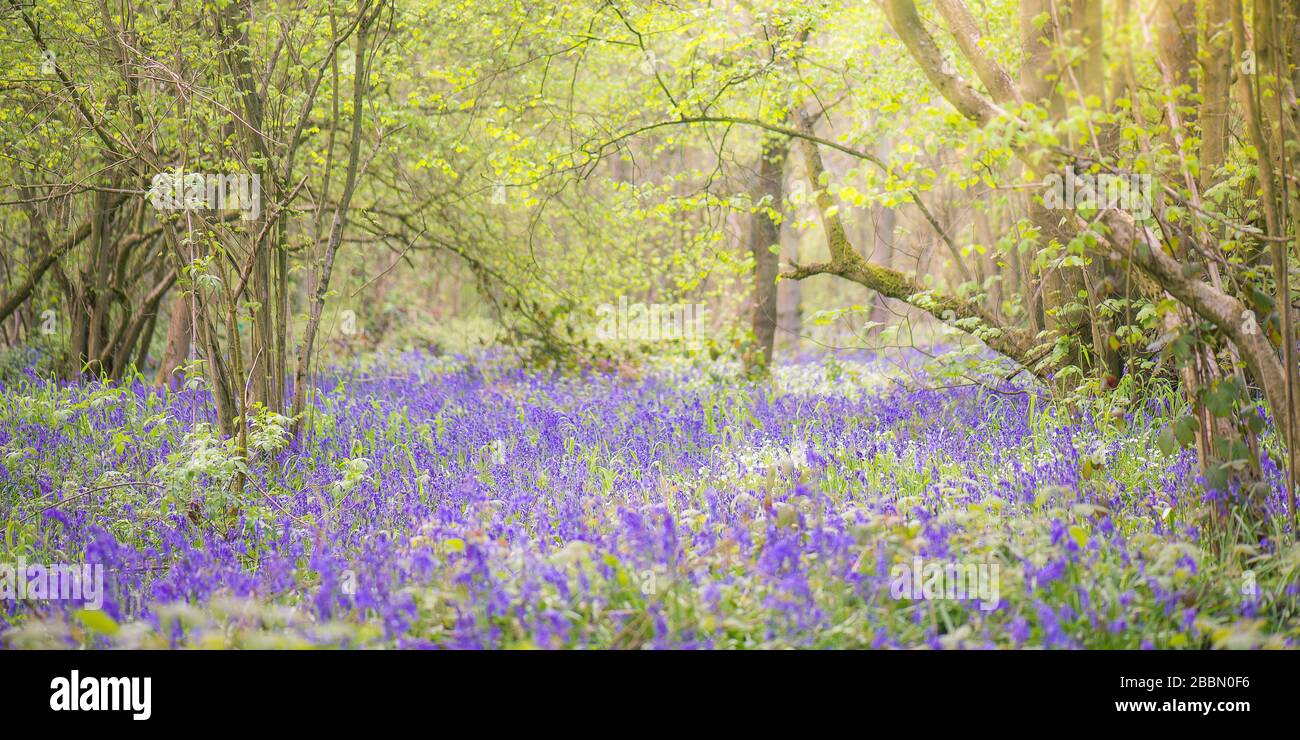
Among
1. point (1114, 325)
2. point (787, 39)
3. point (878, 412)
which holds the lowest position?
point (878, 412)

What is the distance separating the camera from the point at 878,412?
7.30m

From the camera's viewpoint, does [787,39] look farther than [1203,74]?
Yes

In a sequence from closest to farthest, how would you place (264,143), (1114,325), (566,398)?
1. (264,143)
2. (1114,325)
3. (566,398)

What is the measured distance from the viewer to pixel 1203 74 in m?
4.18

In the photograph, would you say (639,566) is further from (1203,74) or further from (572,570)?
(1203,74)

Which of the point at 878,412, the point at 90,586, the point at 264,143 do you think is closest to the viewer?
the point at 90,586

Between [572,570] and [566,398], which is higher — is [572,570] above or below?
below

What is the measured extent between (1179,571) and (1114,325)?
161 inches

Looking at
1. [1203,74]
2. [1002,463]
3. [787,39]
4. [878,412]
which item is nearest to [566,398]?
[878,412]

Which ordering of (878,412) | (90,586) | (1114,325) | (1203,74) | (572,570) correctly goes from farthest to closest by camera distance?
1. (878,412)
2. (1114,325)
3. (1203,74)
4. (90,586)
5. (572,570)
